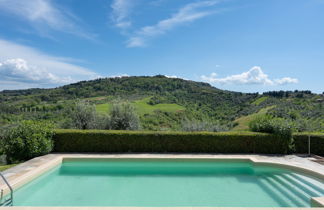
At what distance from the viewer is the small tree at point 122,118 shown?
44.4ft

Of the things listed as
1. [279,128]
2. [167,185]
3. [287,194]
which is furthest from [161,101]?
[287,194]

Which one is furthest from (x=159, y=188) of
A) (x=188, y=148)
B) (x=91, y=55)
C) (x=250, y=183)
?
(x=91, y=55)

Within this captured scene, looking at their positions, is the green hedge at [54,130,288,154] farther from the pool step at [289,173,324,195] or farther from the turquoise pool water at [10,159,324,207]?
the pool step at [289,173,324,195]

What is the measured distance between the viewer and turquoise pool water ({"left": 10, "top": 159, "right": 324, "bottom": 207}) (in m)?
5.89

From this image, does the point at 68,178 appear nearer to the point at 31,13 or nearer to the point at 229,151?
the point at 229,151

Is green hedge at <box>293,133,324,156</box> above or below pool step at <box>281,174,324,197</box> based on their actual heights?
above

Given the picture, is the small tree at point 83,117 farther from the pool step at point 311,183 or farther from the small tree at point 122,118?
the pool step at point 311,183

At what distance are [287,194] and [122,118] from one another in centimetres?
1006

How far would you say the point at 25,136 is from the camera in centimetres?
933

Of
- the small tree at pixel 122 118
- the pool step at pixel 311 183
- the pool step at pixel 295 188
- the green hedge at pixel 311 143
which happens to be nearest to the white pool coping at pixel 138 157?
the pool step at pixel 311 183

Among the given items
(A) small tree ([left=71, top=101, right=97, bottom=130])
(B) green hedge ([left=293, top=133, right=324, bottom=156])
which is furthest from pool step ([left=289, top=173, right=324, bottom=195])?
(A) small tree ([left=71, top=101, right=97, bottom=130])

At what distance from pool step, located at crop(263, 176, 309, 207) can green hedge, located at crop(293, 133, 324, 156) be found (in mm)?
4118

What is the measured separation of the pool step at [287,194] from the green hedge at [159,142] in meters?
3.01

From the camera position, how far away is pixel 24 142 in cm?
928
